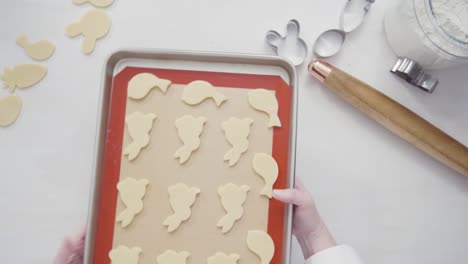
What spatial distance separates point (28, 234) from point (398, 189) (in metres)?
0.46

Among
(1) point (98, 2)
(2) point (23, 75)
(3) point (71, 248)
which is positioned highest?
(1) point (98, 2)

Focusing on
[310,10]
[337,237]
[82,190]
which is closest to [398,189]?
[337,237]

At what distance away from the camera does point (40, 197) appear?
0.50 metres

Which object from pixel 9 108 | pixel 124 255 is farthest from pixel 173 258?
pixel 9 108

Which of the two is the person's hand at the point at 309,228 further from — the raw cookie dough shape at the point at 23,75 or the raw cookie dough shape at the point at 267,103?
the raw cookie dough shape at the point at 23,75

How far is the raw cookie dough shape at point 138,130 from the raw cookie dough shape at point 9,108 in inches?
7.2

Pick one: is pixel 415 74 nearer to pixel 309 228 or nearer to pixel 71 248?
pixel 309 228

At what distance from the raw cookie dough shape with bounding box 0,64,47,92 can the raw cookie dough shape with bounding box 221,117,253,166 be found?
0.26 metres

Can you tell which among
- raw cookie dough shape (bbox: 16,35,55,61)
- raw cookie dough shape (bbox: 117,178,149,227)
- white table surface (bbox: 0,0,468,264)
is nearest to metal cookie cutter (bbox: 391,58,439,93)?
white table surface (bbox: 0,0,468,264)

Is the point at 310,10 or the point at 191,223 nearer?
the point at 191,223

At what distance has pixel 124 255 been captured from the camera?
1.31 ft

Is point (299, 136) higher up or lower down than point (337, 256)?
higher up

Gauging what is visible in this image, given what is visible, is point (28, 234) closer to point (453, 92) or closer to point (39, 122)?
point (39, 122)

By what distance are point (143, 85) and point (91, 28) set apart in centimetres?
16
